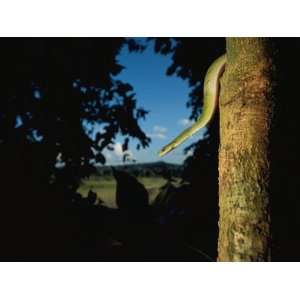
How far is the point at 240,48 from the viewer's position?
0.67m

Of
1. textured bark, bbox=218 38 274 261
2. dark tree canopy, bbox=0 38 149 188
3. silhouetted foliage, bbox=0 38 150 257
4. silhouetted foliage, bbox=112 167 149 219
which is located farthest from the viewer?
dark tree canopy, bbox=0 38 149 188

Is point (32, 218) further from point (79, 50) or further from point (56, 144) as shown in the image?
point (79, 50)

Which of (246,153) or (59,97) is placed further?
(59,97)

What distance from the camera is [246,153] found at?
0.61 metres

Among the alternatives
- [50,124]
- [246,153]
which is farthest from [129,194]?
[50,124]

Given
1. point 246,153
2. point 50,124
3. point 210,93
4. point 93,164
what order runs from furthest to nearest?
point 93,164 < point 50,124 < point 210,93 < point 246,153

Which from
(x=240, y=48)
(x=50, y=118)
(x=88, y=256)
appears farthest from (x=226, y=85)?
(x=50, y=118)

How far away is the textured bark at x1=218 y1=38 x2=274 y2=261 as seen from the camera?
0.59 m

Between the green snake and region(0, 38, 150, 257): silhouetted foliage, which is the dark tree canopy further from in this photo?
the green snake

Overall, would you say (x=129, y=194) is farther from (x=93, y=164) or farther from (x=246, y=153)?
(x=93, y=164)

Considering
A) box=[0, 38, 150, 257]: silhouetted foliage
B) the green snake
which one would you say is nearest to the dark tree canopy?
box=[0, 38, 150, 257]: silhouetted foliage

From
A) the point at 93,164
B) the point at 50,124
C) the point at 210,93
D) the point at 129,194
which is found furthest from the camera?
the point at 93,164

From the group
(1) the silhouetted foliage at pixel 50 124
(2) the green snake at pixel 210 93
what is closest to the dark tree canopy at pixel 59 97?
(1) the silhouetted foliage at pixel 50 124

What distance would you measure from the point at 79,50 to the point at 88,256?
6.69 feet
